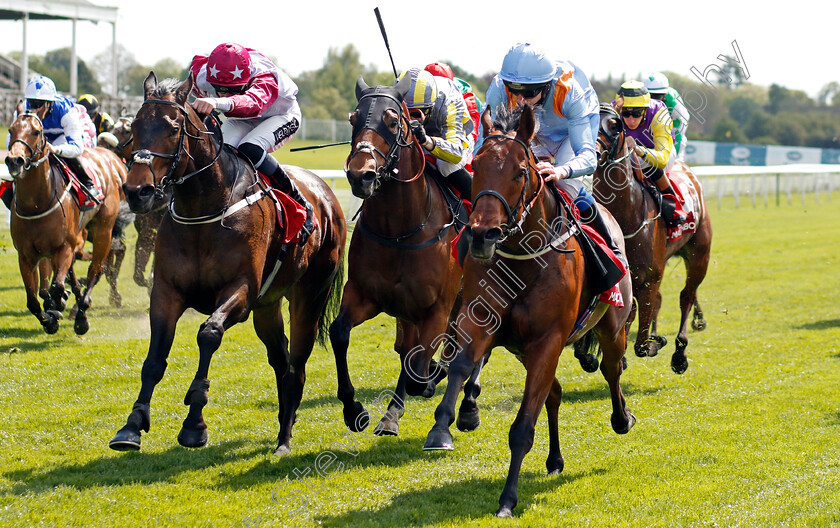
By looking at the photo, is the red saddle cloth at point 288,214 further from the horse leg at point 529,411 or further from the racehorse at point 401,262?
the horse leg at point 529,411

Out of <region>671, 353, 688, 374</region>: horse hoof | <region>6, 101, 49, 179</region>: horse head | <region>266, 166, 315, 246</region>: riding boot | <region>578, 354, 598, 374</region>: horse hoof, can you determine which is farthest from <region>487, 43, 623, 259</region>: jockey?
<region>6, 101, 49, 179</region>: horse head

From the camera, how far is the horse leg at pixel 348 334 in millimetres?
5277

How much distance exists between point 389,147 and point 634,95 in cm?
322

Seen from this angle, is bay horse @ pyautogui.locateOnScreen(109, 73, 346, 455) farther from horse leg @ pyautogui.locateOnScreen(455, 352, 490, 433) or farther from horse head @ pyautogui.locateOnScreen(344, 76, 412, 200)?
horse leg @ pyautogui.locateOnScreen(455, 352, 490, 433)

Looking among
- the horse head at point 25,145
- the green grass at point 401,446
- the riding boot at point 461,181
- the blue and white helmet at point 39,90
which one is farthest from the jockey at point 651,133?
the blue and white helmet at point 39,90

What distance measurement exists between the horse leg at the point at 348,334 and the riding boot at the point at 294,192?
48 cm

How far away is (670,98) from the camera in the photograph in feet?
27.6

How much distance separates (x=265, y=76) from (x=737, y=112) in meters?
54.1

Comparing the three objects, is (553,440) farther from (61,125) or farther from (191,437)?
(61,125)

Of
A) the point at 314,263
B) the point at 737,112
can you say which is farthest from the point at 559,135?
the point at 737,112

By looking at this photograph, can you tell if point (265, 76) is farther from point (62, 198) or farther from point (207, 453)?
point (62, 198)

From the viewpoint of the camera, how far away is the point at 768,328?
396 inches

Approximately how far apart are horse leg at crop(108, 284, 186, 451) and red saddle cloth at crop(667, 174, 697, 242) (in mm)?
4634

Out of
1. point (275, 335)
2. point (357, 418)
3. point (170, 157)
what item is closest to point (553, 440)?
point (357, 418)
